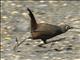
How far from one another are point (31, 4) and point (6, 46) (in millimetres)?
2101

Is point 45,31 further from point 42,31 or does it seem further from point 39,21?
point 39,21

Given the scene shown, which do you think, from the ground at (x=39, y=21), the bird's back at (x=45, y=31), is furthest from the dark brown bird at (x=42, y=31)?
the ground at (x=39, y=21)

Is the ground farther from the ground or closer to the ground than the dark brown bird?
closer to the ground

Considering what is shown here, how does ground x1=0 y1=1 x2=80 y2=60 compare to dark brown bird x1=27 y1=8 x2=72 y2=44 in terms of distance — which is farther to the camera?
ground x1=0 y1=1 x2=80 y2=60

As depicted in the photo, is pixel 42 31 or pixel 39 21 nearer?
pixel 42 31

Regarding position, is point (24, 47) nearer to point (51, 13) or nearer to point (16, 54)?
point (16, 54)

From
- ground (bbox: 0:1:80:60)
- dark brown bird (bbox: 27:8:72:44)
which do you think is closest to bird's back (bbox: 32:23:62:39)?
dark brown bird (bbox: 27:8:72:44)

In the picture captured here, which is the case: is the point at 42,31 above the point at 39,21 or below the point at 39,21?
above

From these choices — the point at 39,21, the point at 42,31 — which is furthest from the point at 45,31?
the point at 39,21

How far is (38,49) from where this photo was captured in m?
5.14

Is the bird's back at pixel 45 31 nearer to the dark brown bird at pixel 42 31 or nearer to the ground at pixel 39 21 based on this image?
the dark brown bird at pixel 42 31

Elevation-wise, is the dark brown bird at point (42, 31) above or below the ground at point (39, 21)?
above

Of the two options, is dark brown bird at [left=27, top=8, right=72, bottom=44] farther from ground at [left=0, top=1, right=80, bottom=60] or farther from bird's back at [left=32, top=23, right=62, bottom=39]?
ground at [left=0, top=1, right=80, bottom=60]

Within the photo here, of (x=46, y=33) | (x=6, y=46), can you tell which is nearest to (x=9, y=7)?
(x=6, y=46)
